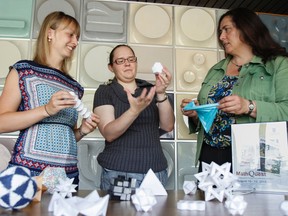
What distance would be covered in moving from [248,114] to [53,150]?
663mm

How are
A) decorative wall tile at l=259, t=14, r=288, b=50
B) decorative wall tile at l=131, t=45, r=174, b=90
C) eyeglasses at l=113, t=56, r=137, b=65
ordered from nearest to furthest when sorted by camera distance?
eyeglasses at l=113, t=56, r=137, b=65
decorative wall tile at l=131, t=45, r=174, b=90
decorative wall tile at l=259, t=14, r=288, b=50

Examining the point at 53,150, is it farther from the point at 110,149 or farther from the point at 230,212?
the point at 230,212

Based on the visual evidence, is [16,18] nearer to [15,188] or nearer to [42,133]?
[42,133]

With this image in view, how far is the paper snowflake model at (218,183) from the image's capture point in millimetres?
721

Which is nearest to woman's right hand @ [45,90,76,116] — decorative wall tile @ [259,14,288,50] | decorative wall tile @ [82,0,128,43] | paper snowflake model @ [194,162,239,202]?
paper snowflake model @ [194,162,239,202]

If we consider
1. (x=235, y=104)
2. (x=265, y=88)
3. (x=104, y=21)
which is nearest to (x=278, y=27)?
(x=104, y=21)

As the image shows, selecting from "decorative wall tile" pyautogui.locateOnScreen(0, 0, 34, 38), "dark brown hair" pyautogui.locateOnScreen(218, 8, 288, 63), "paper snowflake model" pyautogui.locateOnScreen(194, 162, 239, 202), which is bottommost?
"paper snowflake model" pyautogui.locateOnScreen(194, 162, 239, 202)

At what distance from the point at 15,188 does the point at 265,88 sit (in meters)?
0.89

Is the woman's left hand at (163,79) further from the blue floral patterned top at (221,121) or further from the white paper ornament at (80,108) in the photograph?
the white paper ornament at (80,108)

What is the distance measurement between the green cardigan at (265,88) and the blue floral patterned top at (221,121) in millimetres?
29

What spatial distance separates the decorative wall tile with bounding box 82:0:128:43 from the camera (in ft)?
7.59

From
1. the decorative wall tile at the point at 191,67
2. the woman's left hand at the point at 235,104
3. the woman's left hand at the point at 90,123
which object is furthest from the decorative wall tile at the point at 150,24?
the woman's left hand at the point at 235,104

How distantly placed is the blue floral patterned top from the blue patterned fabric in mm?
509

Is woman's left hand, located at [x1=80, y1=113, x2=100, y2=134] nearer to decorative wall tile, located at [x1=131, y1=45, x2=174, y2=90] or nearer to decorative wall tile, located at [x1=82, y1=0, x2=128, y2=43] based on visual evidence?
decorative wall tile, located at [x1=131, y1=45, x2=174, y2=90]
